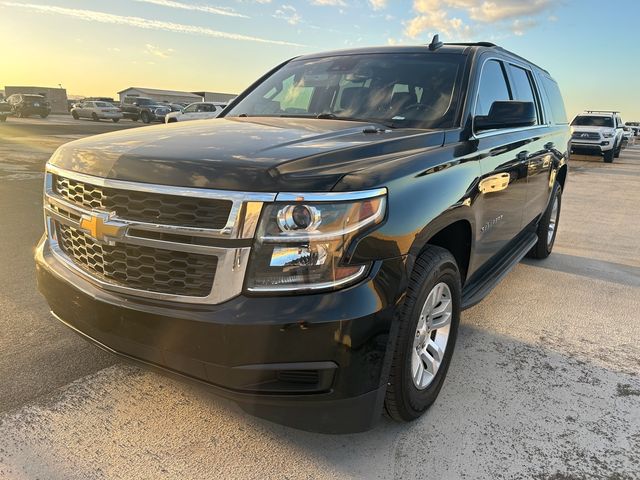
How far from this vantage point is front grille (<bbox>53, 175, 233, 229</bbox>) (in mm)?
2025

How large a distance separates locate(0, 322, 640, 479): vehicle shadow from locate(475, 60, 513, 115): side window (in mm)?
1782

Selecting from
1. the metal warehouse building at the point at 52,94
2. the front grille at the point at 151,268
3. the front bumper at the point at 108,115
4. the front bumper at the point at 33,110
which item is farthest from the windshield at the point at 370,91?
the metal warehouse building at the point at 52,94

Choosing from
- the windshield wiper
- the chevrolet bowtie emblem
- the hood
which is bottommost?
the chevrolet bowtie emblem

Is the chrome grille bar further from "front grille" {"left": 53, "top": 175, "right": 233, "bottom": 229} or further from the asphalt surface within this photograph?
the asphalt surface

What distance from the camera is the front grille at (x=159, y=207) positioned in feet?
6.64

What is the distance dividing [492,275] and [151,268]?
8.29ft

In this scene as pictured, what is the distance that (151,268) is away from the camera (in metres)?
2.19

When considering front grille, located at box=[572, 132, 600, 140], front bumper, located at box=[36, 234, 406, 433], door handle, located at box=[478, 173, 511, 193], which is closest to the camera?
front bumper, located at box=[36, 234, 406, 433]

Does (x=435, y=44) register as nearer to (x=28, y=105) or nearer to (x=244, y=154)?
(x=244, y=154)

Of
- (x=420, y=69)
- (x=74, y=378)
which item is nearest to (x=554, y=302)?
(x=420, y=69)

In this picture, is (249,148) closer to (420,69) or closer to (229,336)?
(229,336)

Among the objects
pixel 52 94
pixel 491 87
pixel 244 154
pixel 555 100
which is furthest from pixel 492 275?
pixel 52 94

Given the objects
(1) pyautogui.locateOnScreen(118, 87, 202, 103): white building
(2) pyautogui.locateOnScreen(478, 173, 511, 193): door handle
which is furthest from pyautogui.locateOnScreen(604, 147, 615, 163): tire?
(1) pyautogui.locateOnScreen(118, 87, 202, 103): white building

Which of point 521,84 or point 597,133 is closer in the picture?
point 521,84
